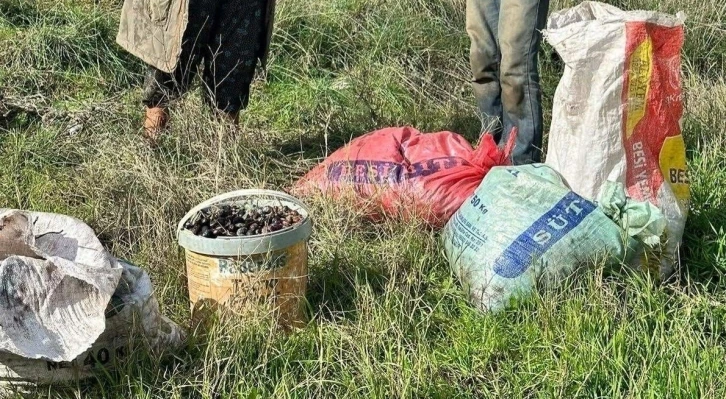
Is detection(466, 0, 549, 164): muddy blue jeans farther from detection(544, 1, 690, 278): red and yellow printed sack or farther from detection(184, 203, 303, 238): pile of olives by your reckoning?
detection(184, 203, 303, 238): pile of olives

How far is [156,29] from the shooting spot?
12.5 ft

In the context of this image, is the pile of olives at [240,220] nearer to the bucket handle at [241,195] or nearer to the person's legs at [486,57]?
the bucket handle at [241,195]

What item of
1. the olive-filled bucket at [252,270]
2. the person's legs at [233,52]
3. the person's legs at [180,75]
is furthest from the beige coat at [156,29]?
the olive-filled bucket at [252,270]

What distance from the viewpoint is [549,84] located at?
5008 millimetres

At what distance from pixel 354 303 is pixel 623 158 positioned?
3.56ft

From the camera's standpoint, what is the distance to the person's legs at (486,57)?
4.01 meters

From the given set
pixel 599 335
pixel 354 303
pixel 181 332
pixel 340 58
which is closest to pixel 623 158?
pixel 599 335

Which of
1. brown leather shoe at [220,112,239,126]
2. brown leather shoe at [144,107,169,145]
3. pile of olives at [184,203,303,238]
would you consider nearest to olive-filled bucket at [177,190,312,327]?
pile of olives at [184,203,303,238]

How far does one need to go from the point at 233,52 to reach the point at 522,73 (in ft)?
4.16

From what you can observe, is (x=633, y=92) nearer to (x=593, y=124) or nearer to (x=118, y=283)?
(x=593, y=124)

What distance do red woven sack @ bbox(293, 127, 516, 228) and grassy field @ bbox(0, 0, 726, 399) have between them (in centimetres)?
14

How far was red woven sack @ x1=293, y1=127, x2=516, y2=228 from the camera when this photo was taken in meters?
3.43

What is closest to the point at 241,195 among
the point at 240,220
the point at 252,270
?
the point at 240,220

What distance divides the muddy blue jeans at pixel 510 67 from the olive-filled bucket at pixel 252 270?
57.5 inches
